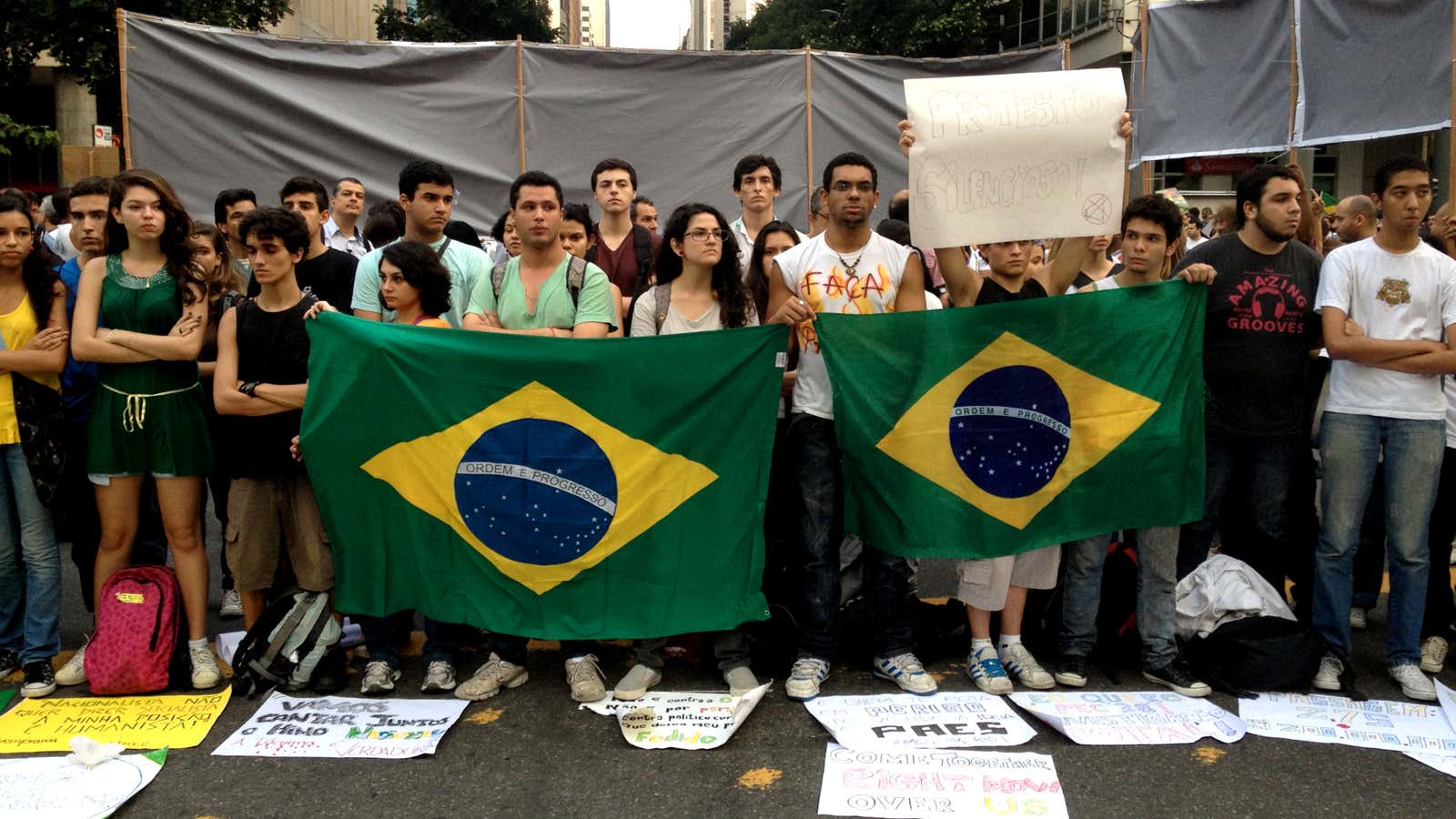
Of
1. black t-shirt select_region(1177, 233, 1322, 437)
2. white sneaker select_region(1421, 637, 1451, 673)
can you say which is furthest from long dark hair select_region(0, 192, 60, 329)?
white sneaker select_region(1421, 637, 1451, 673)

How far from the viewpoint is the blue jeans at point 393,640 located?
4.52 metres

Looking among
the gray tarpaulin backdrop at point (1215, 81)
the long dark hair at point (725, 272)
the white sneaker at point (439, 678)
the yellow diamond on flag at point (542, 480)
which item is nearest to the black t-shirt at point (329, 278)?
the yellow diamond on flag at point (542, 480)

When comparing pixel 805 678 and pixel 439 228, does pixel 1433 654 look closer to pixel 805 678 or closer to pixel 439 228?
pixel 805 678

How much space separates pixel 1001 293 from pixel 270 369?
9.76 ft

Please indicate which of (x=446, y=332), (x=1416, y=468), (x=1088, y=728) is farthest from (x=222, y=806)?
(x=1416, y=468)

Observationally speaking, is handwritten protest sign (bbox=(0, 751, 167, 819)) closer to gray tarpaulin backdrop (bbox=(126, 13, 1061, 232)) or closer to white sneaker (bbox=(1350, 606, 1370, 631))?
white sneaker (bbox=(1350, 606, 1370, 631))

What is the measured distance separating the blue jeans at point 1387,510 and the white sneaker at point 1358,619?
667mm

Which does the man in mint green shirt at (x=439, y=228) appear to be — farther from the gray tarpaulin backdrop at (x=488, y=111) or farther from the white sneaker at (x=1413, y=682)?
the white sneaker at (x=1413, y=682)

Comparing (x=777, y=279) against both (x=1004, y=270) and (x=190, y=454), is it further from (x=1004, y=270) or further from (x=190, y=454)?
(x=190, y=454)

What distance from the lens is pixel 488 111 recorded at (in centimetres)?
941

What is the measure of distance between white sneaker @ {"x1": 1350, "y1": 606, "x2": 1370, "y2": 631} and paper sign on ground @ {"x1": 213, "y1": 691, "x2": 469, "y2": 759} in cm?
402

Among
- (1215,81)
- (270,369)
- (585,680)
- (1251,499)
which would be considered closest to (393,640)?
(585,680)

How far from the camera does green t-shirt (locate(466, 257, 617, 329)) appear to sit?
4.59m

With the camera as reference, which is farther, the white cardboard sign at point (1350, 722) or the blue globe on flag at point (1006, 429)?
the blue globe on flag at point (1006, 429)
